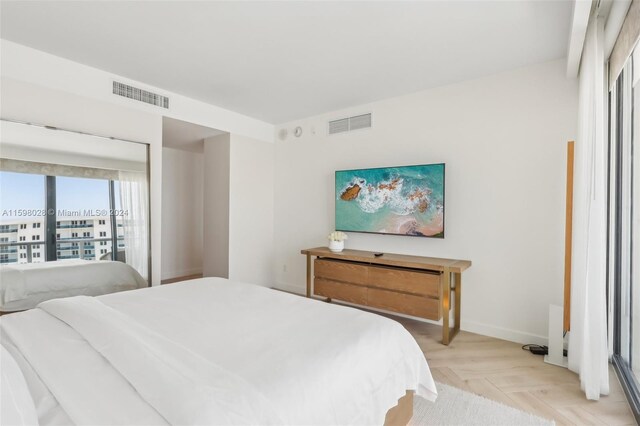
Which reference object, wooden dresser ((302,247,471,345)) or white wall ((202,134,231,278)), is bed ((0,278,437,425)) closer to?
wooden dresser ((302,247,471,345))

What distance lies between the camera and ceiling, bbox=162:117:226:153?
3852 mm

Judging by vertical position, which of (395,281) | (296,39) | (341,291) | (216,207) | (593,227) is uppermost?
(296,39)

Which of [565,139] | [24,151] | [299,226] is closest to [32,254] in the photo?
[24,151]

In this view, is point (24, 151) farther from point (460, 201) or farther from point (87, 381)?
point (460, 201)

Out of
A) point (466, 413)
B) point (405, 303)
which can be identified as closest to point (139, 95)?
point (405, 303)

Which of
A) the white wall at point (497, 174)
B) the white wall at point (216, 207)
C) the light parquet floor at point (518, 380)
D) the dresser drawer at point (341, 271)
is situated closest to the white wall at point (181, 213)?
the white wall at point (216, 207)

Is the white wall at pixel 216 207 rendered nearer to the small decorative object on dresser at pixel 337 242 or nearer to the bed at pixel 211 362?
the small decorative object on dresser at pixel 337 242

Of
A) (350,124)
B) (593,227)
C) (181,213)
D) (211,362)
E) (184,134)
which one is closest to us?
(211,362)

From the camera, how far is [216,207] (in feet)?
14.7

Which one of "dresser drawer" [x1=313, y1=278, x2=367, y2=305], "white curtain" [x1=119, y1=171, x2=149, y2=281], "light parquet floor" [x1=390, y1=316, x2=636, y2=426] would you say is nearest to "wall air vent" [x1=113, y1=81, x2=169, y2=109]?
"white curtain" [x1=119, y1=171, x2=149, y2=281]

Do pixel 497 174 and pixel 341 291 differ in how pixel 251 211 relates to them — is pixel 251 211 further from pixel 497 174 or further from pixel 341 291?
pixel 497 174

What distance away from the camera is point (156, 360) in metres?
1.15

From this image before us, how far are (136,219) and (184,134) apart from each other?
1.58m

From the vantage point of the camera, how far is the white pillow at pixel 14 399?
2.79ft
